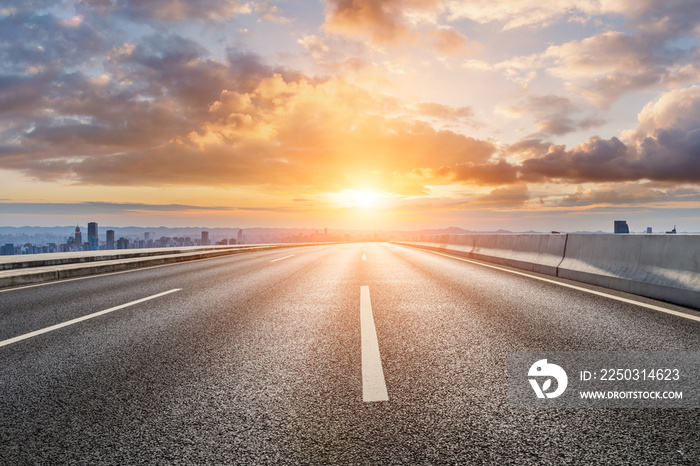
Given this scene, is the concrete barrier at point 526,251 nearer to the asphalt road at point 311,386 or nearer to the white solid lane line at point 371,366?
the asphalt road at point 311,386

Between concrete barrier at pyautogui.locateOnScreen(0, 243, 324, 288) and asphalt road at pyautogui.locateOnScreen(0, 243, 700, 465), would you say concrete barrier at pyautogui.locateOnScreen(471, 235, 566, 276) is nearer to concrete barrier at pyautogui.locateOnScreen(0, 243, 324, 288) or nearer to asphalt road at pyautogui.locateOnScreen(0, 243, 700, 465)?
asphalt road at pyautogui.locateOnScreen(0, 243, 700, 465)

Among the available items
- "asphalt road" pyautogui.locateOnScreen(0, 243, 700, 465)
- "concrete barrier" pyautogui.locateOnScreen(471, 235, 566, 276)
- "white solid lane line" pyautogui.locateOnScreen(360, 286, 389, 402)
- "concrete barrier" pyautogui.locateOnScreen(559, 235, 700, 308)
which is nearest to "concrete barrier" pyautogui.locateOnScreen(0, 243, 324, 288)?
"asphalt road" pyautogui.locateOnScreen(0, 243, 700, 465)

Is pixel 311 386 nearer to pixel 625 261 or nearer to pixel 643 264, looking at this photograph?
pixel 643 264

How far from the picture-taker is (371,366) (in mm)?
3895

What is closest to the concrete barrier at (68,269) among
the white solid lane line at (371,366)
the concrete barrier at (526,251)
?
the white solid lane line at (371,366)

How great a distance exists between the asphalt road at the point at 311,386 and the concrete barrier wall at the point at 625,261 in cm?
92

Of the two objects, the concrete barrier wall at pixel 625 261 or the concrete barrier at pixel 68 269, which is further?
the concrete barrier at pixel 68 269

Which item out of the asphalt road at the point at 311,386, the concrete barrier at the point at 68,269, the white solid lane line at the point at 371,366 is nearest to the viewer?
the asphalt road at the point at 311,386

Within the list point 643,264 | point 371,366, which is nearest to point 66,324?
point 371,366

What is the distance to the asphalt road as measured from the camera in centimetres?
244

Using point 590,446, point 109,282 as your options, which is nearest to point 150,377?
point 590,446

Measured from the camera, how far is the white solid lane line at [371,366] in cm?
322

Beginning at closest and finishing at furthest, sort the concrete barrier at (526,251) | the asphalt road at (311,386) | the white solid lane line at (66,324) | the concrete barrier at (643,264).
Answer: the asphalt road at (311,386) → the white solid lane line at (66,324) → the concrete barrier at (643,264) → the concrete barrier at (526,251)

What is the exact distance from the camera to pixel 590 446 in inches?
96.3
